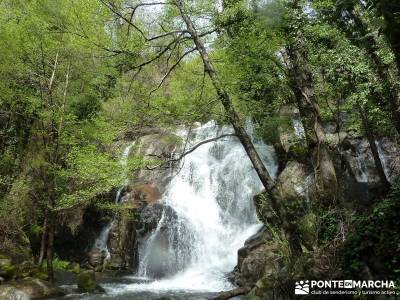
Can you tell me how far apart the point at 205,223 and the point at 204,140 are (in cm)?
358

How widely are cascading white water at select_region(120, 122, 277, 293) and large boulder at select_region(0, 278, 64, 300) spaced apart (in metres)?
2.30

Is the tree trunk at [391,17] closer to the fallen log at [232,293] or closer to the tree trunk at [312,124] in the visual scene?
the tree trunk at [312,124]

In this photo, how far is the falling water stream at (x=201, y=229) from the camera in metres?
13.5

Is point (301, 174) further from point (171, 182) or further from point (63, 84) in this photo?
point (63, 84)

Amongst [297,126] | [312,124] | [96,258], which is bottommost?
[96,258]

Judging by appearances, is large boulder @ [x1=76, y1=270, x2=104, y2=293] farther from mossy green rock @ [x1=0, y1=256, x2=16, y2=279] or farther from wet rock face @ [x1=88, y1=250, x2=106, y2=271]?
wet rock face @ [x1=88, y1=250, x2=106, y2=271]

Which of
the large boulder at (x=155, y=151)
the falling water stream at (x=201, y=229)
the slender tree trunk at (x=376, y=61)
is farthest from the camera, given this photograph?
the large boulder at (x=155, y=151)

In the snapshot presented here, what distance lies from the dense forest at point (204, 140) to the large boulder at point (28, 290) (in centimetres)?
4

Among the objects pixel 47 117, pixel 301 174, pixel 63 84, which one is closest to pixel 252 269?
pixel 301 174

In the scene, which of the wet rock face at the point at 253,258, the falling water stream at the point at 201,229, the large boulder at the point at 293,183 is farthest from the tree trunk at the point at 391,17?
the falling water stream at the point at 201,229

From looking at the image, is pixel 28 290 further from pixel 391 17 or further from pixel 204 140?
pixel 391 17

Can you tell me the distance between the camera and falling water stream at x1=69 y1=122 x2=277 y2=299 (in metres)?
13.5

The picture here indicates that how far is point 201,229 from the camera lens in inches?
634

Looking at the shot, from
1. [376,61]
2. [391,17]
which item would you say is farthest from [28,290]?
[376,61]
